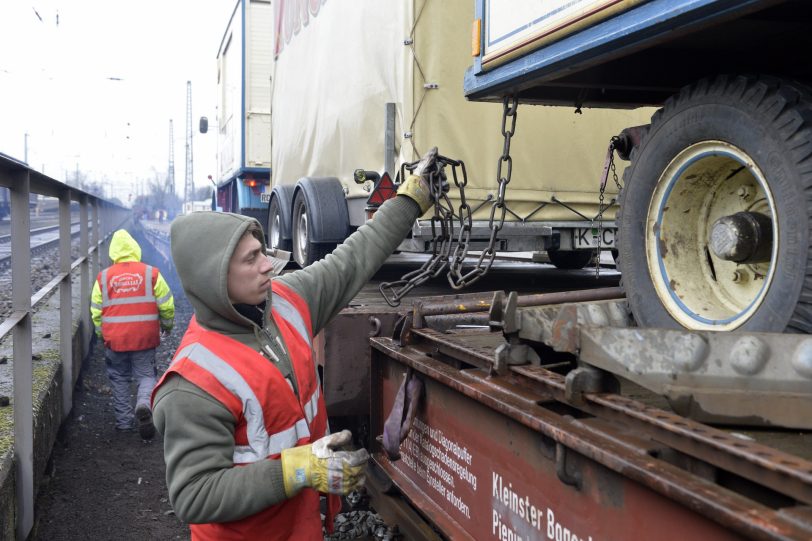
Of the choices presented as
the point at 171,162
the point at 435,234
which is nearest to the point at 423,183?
the point at 435,234

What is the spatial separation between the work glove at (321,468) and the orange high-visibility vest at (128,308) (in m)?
4.70

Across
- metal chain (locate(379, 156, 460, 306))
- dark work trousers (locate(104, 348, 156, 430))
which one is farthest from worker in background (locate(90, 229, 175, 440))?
metal chain (locate(379, 156, 460, 306))

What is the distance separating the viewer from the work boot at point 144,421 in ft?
19.8

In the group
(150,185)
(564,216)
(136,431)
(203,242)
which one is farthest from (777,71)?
(150,185)

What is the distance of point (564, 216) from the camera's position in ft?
17.9

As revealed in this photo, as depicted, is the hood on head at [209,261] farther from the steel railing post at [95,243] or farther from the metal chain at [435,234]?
the steel railing post at [95,243]

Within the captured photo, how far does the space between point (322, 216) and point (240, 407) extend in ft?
13.0

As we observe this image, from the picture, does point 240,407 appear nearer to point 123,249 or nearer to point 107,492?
point 107,492

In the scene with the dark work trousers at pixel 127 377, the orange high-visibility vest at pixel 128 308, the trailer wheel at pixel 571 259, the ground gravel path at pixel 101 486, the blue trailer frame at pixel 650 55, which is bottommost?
the ground gravel path at pixel 101 486

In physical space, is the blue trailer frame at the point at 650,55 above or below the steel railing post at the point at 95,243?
above

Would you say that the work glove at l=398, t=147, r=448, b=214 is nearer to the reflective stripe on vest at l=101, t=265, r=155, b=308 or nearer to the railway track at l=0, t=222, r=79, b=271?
the reflective stripe on vest at l=101, t=265, r=155, b=308

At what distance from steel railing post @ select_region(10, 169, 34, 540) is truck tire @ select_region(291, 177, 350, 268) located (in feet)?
7.41

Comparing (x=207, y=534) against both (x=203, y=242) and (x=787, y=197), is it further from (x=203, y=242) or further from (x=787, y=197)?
(x=787, y=197)

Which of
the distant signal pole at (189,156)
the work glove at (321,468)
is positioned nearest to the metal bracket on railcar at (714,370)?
the work glove at (321,468)
